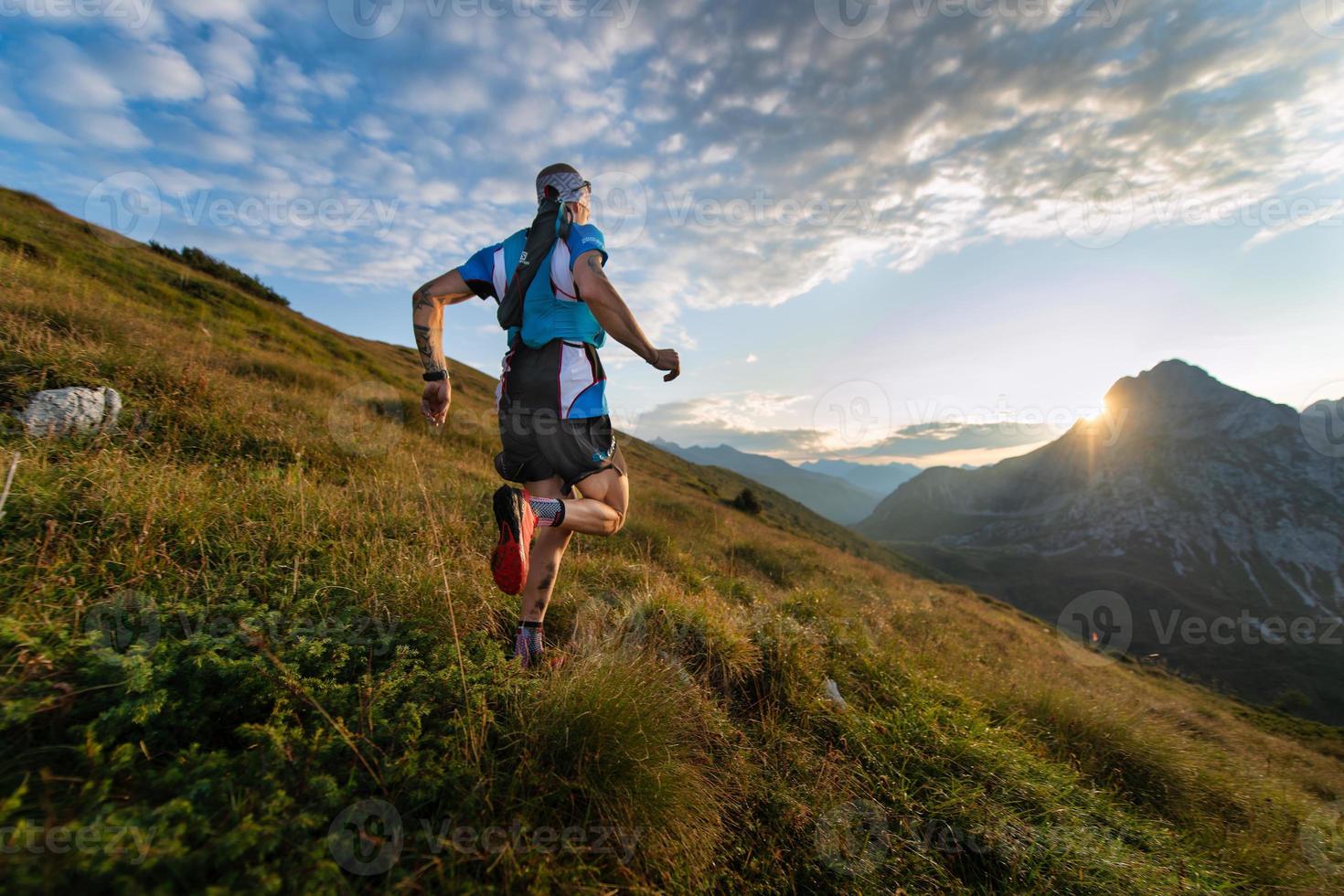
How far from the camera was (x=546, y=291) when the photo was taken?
119 inches

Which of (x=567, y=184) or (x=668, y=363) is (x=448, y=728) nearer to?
(x=668, y=363)

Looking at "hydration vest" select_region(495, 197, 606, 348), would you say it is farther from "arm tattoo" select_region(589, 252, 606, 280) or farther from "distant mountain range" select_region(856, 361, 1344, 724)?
"distant mountain range" select_region(856, 361, 1344, 724)

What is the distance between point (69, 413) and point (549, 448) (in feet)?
13.7

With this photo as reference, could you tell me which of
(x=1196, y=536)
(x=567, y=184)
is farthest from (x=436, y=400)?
(x=1196, y=536)

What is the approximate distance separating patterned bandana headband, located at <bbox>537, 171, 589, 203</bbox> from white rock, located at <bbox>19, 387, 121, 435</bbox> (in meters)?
4.13

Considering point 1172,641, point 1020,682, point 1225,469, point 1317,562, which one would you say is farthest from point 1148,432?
point 1020,682

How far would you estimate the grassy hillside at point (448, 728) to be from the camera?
1438 mm

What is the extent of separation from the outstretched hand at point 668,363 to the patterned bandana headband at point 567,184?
1.18 metres

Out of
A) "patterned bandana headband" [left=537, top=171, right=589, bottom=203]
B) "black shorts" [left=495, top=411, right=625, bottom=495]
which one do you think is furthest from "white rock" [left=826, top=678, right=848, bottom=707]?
"patterned bandana headband" [left=537, top=171, right=589, bottom=203]

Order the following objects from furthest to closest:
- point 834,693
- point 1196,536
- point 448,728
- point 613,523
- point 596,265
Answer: point 1196,536 → point 834,693 → point 613,523 → point 596,265 → point 448,728

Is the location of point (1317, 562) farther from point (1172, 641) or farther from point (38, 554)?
point (38, 554)

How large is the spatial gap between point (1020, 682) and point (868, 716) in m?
3.32

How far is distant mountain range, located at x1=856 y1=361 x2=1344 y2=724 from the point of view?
9976 centimetres

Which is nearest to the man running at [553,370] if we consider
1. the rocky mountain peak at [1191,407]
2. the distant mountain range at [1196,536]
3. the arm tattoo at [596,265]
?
the arm tattoo at [596,265]
